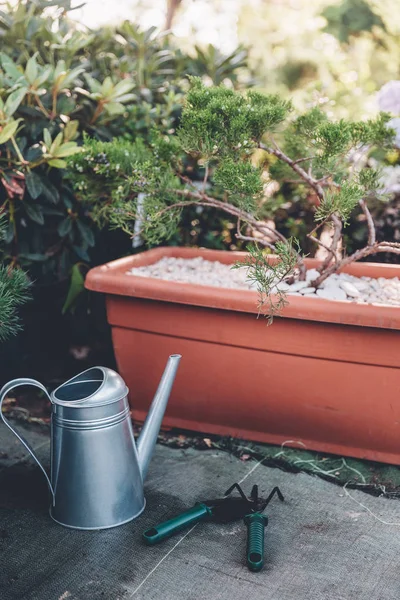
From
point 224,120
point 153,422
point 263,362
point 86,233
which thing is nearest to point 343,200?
point 224,120

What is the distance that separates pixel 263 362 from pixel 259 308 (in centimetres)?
23

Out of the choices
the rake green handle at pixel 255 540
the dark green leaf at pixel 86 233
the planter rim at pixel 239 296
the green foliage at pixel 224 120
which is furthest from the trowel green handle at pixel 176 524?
the dark green leaf at pixel 86 233

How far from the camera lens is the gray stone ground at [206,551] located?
1379mm

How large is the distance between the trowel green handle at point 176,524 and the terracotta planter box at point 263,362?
1.52 feet

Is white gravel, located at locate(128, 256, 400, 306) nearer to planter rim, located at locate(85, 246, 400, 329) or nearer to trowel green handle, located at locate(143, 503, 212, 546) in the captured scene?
planter rim, located at locate(85, 246, 400, 329)

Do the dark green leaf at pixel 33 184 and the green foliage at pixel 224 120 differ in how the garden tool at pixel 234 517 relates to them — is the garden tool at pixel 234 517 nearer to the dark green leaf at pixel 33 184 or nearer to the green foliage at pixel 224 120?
the green foliage at pixel 224 120

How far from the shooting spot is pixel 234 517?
64.0 inches

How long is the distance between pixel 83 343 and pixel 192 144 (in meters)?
1.11

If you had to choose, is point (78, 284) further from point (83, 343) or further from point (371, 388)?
point (371, 388)

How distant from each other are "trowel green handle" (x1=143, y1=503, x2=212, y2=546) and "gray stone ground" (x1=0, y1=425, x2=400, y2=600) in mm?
24

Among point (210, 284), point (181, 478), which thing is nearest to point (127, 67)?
point (210, 284)

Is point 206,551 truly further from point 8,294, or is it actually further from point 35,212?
point 35,212

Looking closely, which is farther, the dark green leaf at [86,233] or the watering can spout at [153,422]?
the dark green leaf at [86,233]

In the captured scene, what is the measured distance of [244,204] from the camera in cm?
178
